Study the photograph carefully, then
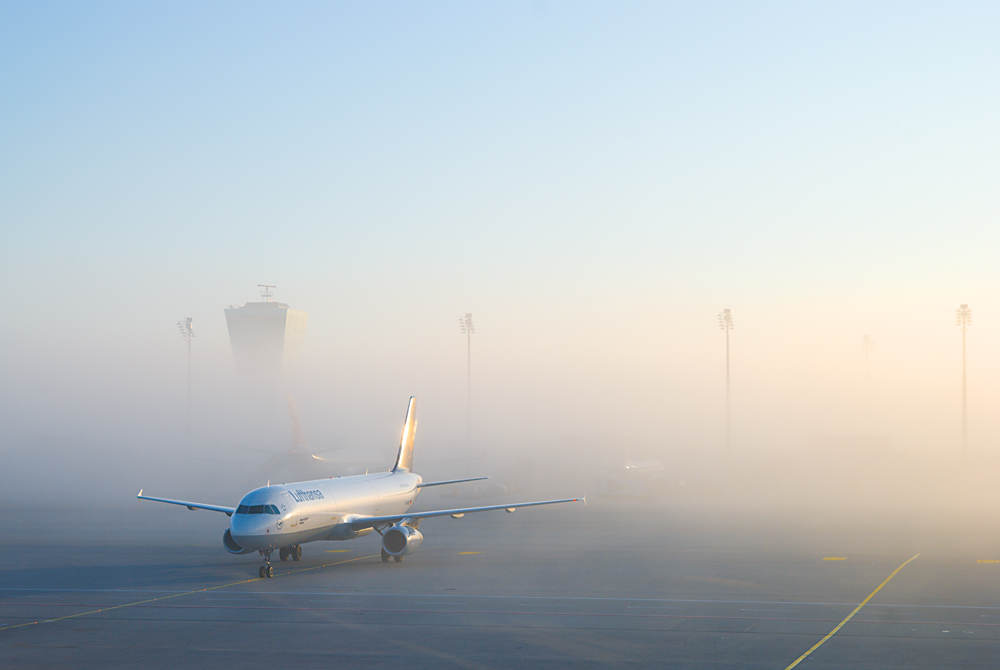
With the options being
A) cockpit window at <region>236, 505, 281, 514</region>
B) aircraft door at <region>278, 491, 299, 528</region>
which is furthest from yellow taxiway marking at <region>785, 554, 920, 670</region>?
cockpit window at <region>236, 505, 281, 514</region>

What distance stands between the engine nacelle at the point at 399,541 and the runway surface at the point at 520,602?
3.12 feet

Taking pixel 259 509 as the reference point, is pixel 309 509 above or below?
below

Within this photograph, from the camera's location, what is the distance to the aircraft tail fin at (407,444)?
53.8m

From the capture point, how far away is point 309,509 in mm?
38875

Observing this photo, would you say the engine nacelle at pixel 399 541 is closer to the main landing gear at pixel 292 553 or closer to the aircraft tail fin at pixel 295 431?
the main landing gear at pixel 292 553

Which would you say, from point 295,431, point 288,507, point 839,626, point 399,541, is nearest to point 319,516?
point 288,507

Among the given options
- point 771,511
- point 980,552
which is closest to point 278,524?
point 980,552

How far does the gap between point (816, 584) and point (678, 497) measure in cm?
6078

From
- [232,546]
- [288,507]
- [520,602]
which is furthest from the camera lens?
[288,507]

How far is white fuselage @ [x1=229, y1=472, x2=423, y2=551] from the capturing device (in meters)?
36.5

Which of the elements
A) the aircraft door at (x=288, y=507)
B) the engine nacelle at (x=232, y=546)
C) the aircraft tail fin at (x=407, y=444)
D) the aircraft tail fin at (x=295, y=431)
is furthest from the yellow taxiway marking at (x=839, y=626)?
the aircraft tail fin at (x=295, y=431)

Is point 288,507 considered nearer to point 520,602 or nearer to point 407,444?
point 520,602

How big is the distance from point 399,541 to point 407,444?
15.8 metres

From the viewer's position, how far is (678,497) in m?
92.6
